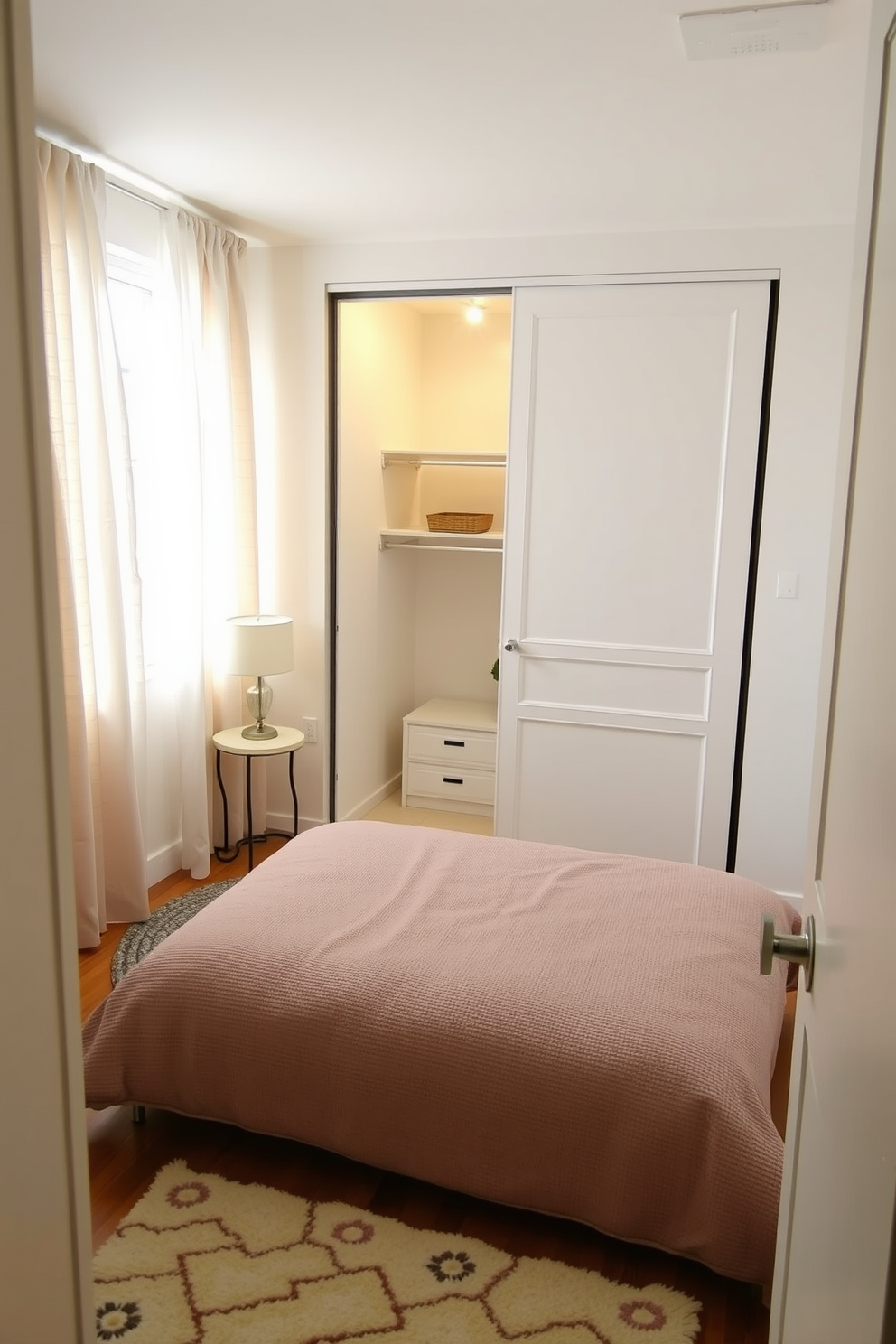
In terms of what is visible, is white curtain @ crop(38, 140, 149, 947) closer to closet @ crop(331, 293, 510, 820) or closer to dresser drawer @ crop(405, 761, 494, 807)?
closet @ crop(331, 293, 510, 820)

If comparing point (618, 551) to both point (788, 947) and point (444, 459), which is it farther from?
point (788, 947)

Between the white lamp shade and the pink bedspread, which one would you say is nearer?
the pink bedspread

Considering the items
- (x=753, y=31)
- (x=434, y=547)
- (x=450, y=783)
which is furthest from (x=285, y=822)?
(x=753, y=31)

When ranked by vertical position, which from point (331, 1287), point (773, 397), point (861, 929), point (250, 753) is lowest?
point (331, 1287)

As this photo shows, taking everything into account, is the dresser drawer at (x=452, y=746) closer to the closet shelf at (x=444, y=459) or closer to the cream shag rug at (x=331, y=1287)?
the closet shelf at (x=444, y=459)

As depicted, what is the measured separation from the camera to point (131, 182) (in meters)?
3.29

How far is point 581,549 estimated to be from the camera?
12.8ft

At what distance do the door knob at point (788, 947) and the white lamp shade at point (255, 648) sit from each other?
9.32 ft

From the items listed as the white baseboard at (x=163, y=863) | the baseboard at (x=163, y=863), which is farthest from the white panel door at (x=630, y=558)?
the baseboard at (x=163, y=863)

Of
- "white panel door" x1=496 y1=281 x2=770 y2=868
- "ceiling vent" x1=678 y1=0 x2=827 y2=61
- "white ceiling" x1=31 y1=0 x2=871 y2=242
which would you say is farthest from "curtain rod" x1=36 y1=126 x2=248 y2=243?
"ceiling vent" x1=678 y1=0 x2=827 y2=61

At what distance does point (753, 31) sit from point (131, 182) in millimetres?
2109

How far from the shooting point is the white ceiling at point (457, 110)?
6.95ft

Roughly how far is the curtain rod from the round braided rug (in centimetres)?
236

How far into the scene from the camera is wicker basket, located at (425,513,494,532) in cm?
471
